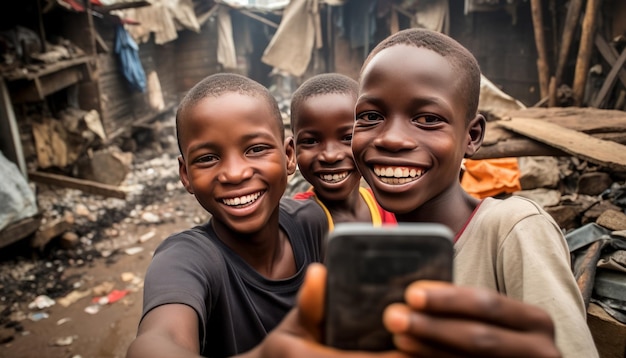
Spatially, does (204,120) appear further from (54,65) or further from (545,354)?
(54,65)

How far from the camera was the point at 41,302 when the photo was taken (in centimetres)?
411

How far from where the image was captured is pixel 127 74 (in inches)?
357

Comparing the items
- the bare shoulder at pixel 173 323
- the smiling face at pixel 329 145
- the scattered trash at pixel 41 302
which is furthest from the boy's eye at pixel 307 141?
the scattered trash at pixel 41 302

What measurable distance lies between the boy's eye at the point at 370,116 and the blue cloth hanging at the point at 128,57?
8922mm

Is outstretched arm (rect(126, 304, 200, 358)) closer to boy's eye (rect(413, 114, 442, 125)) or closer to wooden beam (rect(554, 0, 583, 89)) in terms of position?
boy's eye (rect(413, 114, 442, 125))

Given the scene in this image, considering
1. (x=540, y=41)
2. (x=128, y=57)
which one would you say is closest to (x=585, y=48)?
(x=540, y=41)

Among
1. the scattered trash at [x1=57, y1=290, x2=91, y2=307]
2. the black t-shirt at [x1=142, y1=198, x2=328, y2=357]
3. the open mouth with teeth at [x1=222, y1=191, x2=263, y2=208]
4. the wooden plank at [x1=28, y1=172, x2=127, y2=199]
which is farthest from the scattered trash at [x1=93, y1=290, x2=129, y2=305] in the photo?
the open mouth with teeth at [x1=222, y1=191, x2=263, y2=208]

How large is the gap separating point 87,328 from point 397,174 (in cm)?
378

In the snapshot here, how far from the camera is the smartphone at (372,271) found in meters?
0.49

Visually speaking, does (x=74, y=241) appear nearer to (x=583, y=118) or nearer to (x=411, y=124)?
(x=411, y=124)

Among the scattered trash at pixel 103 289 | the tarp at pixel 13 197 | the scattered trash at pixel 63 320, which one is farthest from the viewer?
the scattered trash at pixel 103 289

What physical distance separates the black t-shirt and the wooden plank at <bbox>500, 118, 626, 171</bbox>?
2286mm

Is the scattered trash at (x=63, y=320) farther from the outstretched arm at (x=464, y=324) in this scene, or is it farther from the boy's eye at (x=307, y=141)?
the outstretched arm at (x=464, y=324)

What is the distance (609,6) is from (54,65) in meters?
7.58
